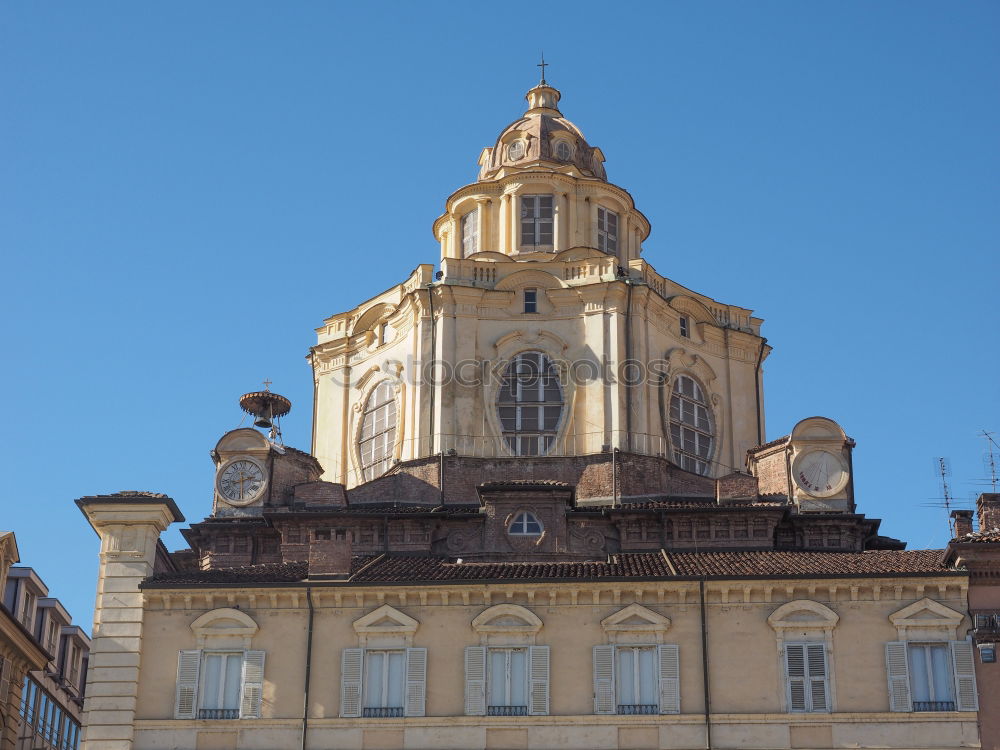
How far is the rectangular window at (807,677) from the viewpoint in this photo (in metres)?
46.5

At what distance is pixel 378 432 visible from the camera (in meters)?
65.8

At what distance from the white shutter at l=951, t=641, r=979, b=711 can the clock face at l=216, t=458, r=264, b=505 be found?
78.2 ft

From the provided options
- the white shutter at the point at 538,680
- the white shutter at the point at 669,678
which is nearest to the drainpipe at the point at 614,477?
the white shutter at the point at 669,678

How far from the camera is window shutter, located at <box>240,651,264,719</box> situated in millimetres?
47156

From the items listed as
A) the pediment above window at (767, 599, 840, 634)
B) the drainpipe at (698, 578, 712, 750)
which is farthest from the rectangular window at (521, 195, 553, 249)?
the pediment above window at (767, 599, 840, 634)

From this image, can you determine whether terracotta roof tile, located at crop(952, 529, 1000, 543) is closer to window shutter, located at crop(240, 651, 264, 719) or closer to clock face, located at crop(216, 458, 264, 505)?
window shutter, located at crop(240, 651, 264, 719)

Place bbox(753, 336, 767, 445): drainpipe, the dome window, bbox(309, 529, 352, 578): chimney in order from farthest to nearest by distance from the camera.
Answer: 1. the dome window
2. bbox(753, 336, 767, 445): drainpipe
3. bbox(309, 529, 352, 578): chimney

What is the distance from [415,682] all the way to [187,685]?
234 inches

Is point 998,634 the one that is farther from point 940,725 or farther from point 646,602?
point 646,602

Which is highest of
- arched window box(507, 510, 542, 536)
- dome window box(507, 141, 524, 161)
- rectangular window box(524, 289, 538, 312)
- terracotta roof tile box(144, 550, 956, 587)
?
dome window box(507, 141, 524, 161)

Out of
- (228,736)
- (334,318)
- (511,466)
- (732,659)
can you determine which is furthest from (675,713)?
(334,318)

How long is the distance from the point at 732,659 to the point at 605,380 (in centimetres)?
1770

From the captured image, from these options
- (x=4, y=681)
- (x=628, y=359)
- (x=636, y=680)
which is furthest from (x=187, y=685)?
(x=628, y=359)

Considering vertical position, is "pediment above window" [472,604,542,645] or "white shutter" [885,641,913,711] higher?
"pediment above window" [472,604,542,645]
